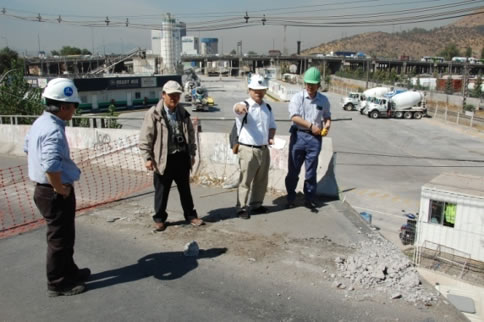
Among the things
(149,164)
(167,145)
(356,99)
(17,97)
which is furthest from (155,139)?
(356,99)

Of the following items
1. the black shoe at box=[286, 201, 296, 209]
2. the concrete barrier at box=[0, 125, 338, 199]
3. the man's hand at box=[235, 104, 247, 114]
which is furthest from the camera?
the concrete barrier at box=[0, 125, 338, 199]

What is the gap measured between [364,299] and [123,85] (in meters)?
48.1

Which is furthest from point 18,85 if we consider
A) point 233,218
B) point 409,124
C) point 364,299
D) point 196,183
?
point 409,124

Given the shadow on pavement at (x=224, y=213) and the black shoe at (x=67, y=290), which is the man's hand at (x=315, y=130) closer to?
the shadow on pavement at (x=224, y=213)

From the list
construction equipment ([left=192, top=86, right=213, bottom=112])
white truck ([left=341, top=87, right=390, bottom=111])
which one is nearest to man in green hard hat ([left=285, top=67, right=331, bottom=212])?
construction equipment ([left=192, top=86, right=213, bottom=112])

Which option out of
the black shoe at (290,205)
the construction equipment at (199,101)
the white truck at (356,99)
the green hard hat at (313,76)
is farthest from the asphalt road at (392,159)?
the construction equipment at (199,101)

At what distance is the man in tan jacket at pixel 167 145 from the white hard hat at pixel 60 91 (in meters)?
1.41

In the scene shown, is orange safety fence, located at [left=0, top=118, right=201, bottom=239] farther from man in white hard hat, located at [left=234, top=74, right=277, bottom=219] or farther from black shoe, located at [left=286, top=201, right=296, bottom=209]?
black shoe, located at [left=286, top=201, right=296, bottom=209]

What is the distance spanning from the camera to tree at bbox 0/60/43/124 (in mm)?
20141

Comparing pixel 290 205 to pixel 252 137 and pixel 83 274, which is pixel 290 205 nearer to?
pixel 252 137

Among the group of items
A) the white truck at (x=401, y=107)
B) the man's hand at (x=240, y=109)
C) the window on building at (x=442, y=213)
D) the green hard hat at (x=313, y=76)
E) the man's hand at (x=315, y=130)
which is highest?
the green hard hat at (x=313, y=76)

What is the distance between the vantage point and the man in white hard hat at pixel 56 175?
10.7 feet

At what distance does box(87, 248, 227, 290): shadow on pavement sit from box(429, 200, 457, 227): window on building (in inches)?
308

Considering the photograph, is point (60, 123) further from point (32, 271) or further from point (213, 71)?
point (213, 71)
